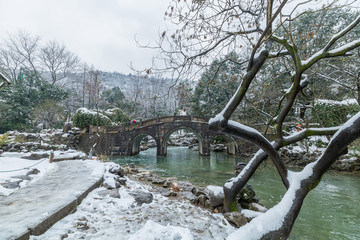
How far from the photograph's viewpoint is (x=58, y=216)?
2.54 m

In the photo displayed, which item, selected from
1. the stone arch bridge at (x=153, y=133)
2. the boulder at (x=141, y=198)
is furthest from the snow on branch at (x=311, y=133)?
the stone arch bridge at (x=153, y=133)

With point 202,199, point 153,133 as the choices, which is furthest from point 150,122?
point 202,199

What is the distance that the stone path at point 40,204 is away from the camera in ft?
6.77

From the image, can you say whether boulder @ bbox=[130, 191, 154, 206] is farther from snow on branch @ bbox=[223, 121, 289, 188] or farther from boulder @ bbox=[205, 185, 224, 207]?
snow on branch @ bbox=[223, 121, 289, 188]

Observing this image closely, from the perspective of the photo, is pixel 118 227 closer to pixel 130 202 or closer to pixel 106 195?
pixel 130 202

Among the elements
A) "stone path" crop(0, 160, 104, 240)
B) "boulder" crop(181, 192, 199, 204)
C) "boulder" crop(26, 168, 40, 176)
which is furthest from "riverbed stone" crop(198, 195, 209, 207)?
"boulder" crop(26, 168, 40, 176)

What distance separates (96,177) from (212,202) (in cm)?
298

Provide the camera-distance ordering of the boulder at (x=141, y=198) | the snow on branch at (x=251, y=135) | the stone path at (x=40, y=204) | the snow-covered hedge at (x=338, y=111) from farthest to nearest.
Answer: the snow-covered hedge at (x=338, y=111) < the boulder at (x=141, y=198) < the snow on branch at (x=251, y=135) < the stone path at (x=40, y=204)

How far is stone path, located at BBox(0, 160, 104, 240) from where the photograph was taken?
2062mm

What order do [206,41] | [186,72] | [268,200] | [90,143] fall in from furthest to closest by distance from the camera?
[90,143] → [268,200] → [186,72] → [206,41]

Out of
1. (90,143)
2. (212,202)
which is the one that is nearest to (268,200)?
(212,202)

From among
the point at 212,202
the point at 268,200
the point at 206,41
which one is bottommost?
the point at 268,200

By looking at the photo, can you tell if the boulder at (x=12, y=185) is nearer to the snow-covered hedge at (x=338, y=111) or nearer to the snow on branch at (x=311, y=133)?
the snow on branch at (x=311, y=133)

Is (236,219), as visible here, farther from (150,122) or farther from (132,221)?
(150,122)
